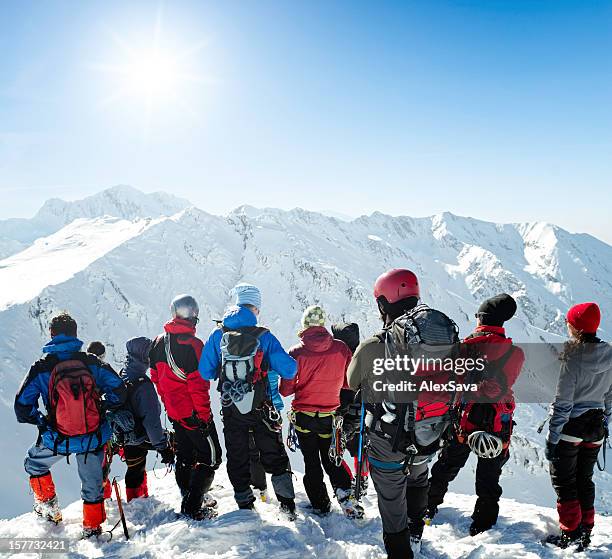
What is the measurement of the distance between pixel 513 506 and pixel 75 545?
256 inches

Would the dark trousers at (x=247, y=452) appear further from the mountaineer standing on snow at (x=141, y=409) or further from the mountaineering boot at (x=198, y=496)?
the mountaineer standing on snow at (x=141, y=409)

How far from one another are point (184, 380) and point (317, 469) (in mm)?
2384

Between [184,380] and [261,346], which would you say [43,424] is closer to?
[184,380]

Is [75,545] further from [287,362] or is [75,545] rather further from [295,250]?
[295,250]

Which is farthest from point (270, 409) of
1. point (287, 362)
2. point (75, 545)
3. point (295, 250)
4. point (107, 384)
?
point (295, 250)

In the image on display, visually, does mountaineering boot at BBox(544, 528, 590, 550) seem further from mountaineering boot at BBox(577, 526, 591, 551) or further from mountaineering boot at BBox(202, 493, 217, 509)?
mountaineering boot at BBox(202, 493, 217, 509)

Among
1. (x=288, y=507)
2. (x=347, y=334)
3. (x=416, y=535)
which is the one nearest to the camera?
(x=416, y=535)

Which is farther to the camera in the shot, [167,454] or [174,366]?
[167,454]

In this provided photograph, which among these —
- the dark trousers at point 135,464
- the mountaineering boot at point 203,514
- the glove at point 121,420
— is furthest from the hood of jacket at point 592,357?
the dark trousers at point 135,464

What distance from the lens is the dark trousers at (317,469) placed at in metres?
5.96

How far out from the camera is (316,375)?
5.89 metres

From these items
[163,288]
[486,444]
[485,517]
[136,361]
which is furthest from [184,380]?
[163,288]

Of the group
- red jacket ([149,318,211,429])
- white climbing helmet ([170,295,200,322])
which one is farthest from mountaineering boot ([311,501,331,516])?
white climbing helmet ([170,295,200,322])

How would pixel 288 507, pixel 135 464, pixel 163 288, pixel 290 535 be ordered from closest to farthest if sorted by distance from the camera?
pixel 290 535, pixel 288 507, pixel 135 464, pixel 163 288
